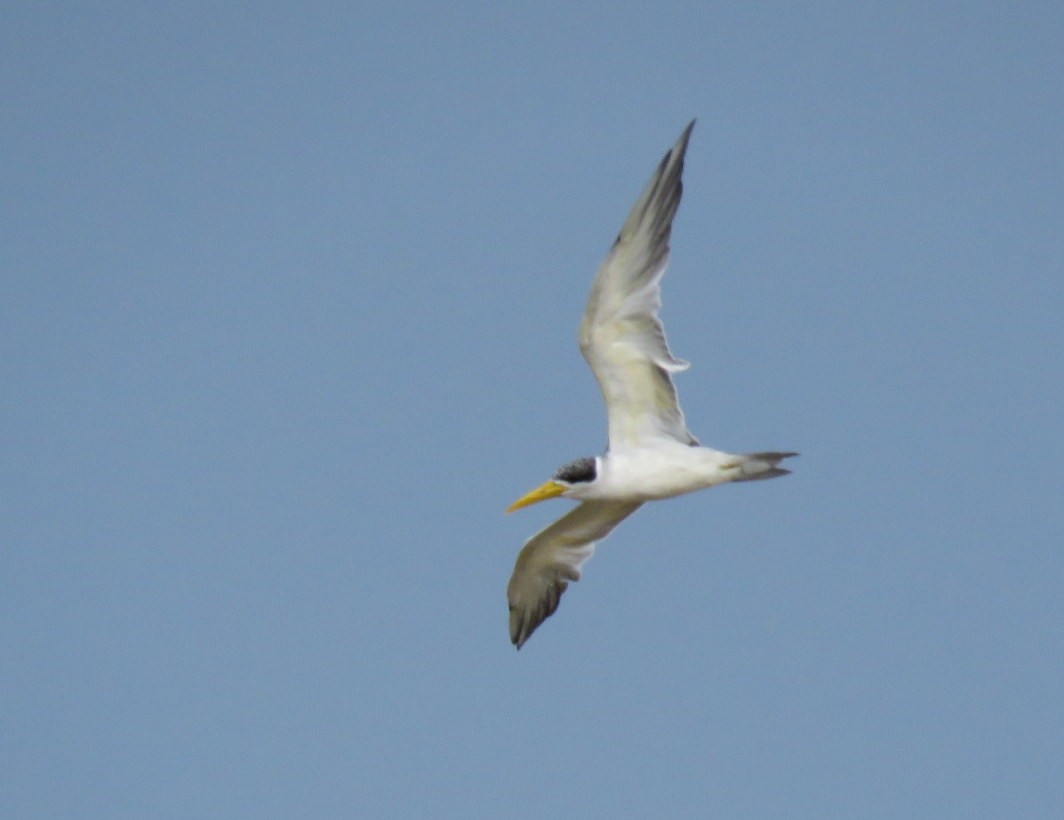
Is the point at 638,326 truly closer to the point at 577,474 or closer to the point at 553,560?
the point at 577,474

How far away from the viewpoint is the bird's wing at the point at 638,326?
18.6 m

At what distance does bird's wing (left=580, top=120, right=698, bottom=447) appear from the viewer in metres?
18.6

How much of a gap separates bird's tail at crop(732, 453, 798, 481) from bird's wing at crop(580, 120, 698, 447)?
870mm

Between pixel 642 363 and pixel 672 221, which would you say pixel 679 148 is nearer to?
pixel 672 221

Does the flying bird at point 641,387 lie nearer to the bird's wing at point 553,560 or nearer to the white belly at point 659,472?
the white belly at point 659,472

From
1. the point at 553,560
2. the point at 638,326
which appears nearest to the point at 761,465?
the point at 638,326

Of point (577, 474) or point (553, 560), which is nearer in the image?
point (577, 474)

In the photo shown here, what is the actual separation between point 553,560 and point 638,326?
3759mm

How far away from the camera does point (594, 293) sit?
19031 millimetres

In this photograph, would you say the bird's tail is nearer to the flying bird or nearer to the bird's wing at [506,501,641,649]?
the flying bird

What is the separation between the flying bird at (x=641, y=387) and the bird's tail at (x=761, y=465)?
0.01 metres

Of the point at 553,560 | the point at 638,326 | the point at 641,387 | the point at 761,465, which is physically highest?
the point at 638,326

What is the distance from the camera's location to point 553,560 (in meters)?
21.6

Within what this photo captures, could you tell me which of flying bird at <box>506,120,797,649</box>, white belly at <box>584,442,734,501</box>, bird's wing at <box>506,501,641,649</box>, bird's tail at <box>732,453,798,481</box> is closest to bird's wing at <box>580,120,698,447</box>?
flying bird at <box>506,120,797,649</box>
